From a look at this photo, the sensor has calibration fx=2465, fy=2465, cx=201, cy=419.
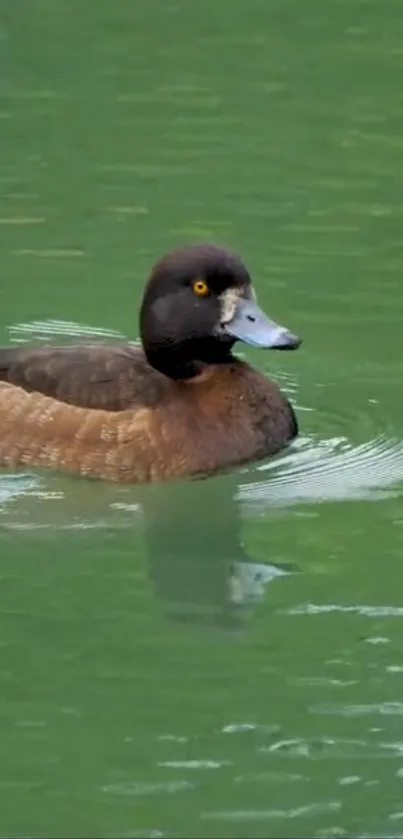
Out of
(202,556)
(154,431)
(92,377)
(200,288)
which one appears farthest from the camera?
(200,288)

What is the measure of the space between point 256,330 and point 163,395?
48 cm

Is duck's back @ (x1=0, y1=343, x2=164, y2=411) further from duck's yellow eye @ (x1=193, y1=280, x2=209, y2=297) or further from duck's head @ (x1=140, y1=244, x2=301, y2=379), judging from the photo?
duck's yellow eye @ (x1=193, y1=280, x2=209, y2=297)

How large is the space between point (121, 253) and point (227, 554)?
4.48 m

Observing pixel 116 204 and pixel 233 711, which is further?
pixel 116 204

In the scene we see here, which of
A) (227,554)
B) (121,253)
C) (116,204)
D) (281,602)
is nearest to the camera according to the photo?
(281,602)

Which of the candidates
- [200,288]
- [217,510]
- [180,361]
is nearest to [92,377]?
[180,361]

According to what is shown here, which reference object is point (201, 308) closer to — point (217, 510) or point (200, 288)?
point (200, 288)

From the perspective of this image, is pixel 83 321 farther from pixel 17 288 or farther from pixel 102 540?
pixel 102 540

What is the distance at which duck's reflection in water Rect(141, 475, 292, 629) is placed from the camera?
8680mm

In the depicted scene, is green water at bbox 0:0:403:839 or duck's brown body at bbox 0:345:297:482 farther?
duck's brown body at bbox 0:345:297:482

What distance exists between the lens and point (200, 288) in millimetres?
10500

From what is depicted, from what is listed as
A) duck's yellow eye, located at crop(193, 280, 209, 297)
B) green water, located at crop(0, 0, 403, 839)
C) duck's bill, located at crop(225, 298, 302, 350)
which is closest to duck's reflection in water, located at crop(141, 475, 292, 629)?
green water, located at crop(0, 0, 403, 839)

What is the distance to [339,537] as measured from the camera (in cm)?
938

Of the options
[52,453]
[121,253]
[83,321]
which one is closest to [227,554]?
[52,453]
